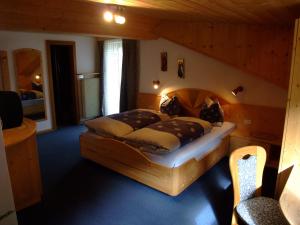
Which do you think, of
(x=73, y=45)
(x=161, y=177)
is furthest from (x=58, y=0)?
(x=73, y=45)

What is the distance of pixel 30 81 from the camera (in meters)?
4.76

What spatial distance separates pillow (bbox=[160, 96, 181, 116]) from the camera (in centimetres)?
430

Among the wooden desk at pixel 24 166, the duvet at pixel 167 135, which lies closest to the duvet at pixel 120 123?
the duvet at pixel 167 135

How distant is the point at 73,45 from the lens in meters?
5.35

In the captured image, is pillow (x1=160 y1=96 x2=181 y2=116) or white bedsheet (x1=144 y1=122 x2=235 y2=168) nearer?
white bedsheet (x1=144 y1=122 x2=235 y2=168)

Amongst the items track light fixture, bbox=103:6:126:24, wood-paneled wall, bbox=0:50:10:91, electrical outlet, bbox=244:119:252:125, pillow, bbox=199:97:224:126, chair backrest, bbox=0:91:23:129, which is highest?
track light fixture, bbox=103:6:126:24

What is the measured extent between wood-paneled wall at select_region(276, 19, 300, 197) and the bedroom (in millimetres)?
16

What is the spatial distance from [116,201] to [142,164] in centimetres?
52

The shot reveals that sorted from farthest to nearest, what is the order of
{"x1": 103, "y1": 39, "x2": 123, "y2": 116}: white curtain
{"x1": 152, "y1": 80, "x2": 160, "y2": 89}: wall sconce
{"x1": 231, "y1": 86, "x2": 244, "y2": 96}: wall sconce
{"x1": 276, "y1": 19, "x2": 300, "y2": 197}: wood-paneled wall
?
{"x1": 103, "y1": 39, "x2": 123, "y2": 116}: white curtain, {"x1": 152, "y1": 80, "x2": 160, "y2": 89}: wall sconce, {"x1": 231, "y1": 86, "x2": 244, "y2": 96}: wall sconce, {"x1": 276, "y1": 19, "x2": 300, "y2": 197}: wood-paneled wall

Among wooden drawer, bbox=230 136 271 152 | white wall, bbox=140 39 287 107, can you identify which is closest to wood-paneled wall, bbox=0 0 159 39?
white wall, bbox=140 39 287 107

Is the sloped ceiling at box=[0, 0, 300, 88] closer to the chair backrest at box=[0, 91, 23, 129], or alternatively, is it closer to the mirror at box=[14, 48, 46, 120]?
the chair backrest at box=[0, 91, 23, 129]

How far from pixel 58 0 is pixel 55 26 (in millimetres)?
284

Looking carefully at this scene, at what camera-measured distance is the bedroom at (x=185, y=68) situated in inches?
96.0

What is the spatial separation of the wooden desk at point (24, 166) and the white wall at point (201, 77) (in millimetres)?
2718
